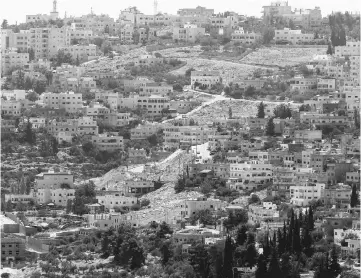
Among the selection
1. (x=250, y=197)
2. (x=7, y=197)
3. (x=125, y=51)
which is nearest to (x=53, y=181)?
(x=7, y=197)

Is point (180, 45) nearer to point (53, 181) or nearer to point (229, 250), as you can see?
point (53, 181)

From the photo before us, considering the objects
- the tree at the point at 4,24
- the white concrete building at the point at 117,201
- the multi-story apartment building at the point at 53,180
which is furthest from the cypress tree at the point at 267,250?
the tree at the point at 4,24

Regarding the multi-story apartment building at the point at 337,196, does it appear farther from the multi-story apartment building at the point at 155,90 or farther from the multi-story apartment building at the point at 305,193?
the multi-story apartment building at the point at 155,90

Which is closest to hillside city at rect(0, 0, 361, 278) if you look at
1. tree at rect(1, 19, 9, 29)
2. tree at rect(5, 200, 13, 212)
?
tree at rect(5, 200, 13, 212)

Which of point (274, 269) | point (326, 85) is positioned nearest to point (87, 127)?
point (326, 85)

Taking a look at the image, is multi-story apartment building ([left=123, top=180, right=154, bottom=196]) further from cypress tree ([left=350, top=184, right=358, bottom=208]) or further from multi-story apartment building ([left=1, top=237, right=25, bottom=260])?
cypress tree ([left=350, top=184, right=358, bottom=208])

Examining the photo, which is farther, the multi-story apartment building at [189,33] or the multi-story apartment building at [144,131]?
the multi-story apartment building at [189,33]
